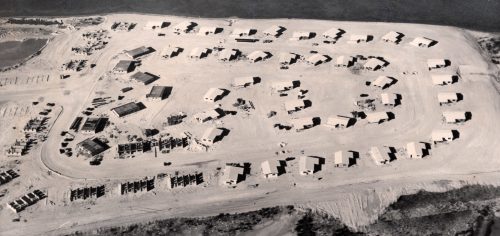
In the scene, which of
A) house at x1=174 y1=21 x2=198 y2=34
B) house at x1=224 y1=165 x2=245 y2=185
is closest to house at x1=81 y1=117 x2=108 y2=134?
house at x1=224 y1=165 x2=245 y2=185

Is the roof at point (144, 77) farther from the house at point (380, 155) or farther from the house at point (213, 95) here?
the house at point (380, 155)

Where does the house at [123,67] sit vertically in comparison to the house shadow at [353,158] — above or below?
above

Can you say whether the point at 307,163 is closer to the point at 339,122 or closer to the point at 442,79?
the point at 339,122

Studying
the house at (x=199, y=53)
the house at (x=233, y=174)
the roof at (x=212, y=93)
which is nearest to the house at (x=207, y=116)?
the roof at (x=212, y=93)

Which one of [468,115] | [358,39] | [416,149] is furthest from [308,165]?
[358,39]

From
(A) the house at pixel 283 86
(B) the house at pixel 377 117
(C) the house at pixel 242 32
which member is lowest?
(B) the house at pixel 377 117

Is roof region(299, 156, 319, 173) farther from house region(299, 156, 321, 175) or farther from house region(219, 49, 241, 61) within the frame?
house region(219, 49, 241, 61)
